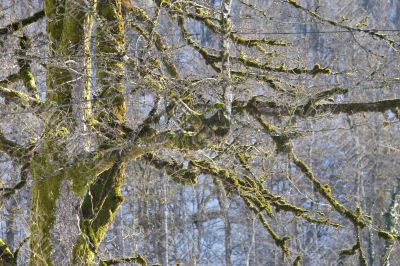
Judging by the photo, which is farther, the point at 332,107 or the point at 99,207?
the point at 99,207

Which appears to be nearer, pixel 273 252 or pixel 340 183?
pixel 273 252

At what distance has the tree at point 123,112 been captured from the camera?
18.2 feet

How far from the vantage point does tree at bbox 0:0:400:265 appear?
18.2ft

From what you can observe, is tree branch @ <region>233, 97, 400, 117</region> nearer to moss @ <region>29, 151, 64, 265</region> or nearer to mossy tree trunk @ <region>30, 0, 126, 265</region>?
mossy tree trunk @ <region>30, 0, 126, 265</region>

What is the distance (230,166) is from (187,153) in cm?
79

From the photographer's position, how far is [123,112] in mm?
7266

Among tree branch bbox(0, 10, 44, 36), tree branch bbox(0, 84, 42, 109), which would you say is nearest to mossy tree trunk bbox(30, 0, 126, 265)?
tree branch bbox(0, 84, 42, 109)

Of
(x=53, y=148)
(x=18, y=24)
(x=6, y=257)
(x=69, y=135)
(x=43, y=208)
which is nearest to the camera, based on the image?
(x=69, y=135)

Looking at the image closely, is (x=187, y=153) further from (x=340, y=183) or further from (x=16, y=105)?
(x=340, y=183)

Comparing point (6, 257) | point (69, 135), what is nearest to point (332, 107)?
point (69, 135)

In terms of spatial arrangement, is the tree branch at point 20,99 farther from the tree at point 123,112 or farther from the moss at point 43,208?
the moss at point 43,208

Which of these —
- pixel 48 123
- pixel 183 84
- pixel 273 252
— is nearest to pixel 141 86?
pixel 183 84

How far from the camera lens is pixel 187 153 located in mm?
6832

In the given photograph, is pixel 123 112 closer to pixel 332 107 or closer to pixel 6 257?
pixel 6 257
